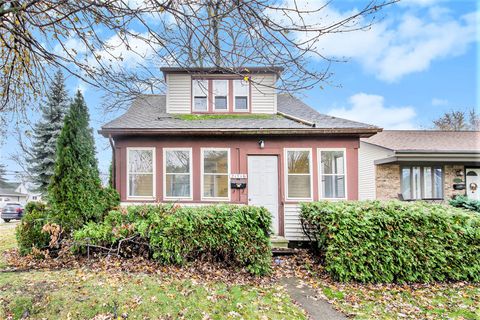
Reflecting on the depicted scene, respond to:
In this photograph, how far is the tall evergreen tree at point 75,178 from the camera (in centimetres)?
512

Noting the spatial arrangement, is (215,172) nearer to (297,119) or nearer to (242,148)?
(242,148)

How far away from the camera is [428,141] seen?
11.4 meters

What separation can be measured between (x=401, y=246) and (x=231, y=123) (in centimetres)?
522

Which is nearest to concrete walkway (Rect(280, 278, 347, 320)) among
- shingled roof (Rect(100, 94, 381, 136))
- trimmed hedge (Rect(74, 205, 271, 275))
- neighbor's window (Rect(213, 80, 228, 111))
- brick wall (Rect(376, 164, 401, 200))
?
trimmed hedge (Rect(74, 205, 271, 275))

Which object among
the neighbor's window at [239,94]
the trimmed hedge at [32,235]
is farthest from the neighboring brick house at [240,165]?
the trimmed hedge at [32,235]

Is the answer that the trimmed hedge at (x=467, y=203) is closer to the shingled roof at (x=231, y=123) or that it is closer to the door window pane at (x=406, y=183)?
the door window pane at (x=406, y=183)

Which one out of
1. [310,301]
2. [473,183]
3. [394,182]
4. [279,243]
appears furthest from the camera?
[394,182]

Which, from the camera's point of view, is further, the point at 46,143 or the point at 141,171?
the point at 46,143

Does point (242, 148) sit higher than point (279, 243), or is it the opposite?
point (242, 148)

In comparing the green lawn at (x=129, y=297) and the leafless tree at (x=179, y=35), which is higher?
the leafless tree at (x=179, y=35)

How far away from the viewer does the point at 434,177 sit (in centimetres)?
1084

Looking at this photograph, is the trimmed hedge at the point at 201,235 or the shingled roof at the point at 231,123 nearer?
the trimmed hedge at the point at 201,235

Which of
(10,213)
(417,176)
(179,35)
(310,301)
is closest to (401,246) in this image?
(310,301)

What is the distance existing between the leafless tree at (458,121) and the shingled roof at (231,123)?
18234mm
